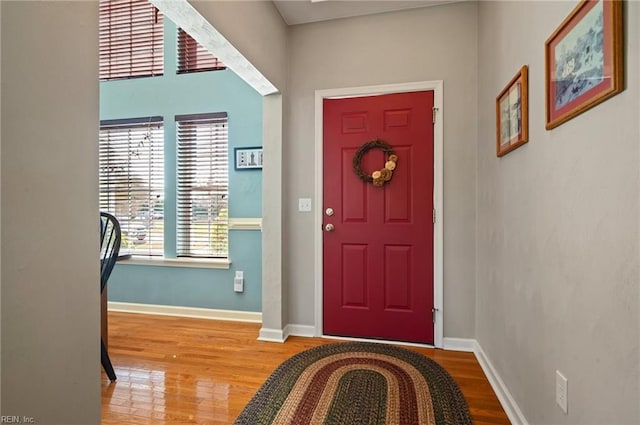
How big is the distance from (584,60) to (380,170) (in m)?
1.58

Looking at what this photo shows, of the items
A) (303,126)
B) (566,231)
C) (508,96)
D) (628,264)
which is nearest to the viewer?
(628,264)

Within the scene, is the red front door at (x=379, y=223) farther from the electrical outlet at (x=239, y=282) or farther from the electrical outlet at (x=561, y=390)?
the electrical outlet at (x=561, y=390)

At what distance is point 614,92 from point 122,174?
12.7 feet

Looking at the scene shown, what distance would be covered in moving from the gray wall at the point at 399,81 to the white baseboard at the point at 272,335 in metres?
0.18

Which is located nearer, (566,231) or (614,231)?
(614,231)

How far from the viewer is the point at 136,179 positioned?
3371 mm

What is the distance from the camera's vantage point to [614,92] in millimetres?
875

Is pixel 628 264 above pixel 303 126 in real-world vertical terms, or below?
below

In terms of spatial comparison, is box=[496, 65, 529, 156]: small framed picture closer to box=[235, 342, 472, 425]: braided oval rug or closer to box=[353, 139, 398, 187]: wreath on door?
box=[353, 139, 398, 187]: wreath on door

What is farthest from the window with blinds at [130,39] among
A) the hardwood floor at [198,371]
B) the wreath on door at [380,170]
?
the hardwood floor at [198,371]

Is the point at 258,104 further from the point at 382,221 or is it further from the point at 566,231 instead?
the point at 566,231

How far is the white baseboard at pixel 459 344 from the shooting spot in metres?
2.43

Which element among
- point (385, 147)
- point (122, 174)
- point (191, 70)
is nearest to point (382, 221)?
point (385, 147)

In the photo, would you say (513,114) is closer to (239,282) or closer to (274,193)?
(274,193)
